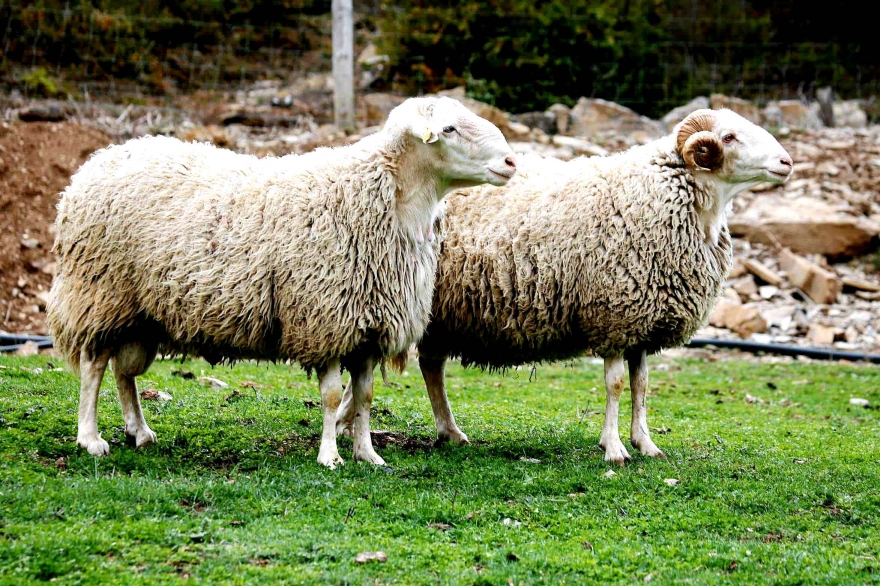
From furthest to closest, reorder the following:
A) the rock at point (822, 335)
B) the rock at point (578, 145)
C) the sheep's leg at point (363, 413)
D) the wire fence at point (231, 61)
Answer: the wire fence at point (231, 61), the rock at point (578, 145), the rock at point (822, 335), the sheep's leg at point (363, 413)

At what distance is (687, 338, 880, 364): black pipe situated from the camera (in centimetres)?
1323

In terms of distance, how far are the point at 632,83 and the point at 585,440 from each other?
534 inches

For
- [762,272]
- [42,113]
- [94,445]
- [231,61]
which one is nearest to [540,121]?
[762,272]

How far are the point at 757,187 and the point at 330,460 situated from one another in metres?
11.9

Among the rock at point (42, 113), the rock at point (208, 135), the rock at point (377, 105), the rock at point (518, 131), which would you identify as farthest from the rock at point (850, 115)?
the rock at point (42, 113)

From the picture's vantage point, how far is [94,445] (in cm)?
681

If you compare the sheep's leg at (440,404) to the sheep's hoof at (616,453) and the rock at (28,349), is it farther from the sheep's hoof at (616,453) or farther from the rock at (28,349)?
the rock at (28,349)

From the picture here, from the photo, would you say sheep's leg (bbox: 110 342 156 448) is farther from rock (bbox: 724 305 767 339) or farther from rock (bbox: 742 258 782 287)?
rock (bbox: 742 258 782 287)

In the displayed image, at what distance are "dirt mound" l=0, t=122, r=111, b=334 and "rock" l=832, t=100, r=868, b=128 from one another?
1428cm

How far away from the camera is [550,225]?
7695 millimetres

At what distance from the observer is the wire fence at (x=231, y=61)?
17625mm

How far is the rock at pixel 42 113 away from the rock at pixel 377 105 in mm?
5036

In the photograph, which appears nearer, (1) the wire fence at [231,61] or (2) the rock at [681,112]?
(1) the wire fence at [231,61]

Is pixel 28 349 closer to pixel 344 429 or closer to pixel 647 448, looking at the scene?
pixel 344 429
